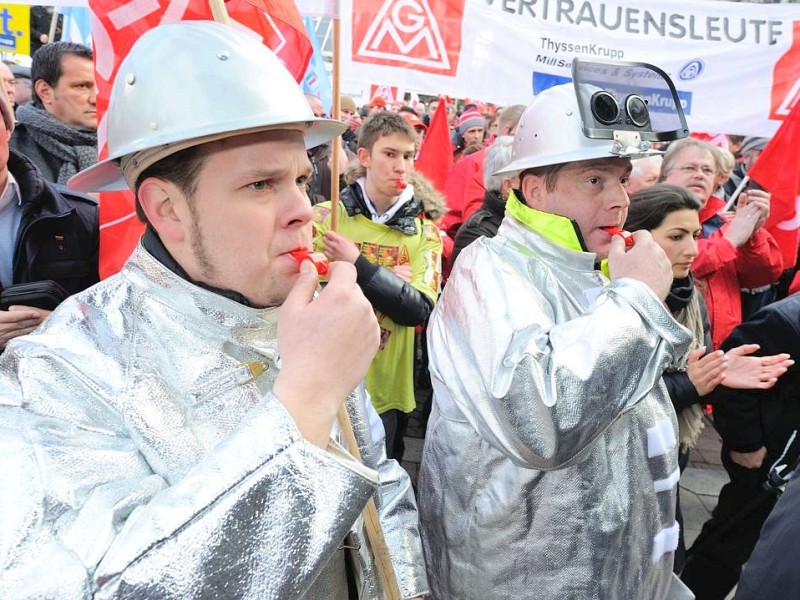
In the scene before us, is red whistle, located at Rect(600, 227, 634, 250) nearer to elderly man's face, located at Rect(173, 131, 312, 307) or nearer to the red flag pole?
the red flag pole

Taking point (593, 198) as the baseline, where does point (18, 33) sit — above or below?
above

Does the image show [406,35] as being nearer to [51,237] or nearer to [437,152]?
[437,152]

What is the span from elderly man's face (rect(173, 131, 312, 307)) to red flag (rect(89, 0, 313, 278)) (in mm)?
945

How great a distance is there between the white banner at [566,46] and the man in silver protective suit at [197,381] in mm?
3118

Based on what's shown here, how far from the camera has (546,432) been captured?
1.43 meters

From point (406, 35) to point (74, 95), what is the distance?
2.04 m

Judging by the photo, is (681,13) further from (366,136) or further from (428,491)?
(428,491)

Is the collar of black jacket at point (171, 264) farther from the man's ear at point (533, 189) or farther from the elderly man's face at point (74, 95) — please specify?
the elderly man's face at point (74, 95)

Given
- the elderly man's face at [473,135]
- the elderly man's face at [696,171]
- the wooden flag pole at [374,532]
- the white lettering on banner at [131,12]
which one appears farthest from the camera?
the elderly man's face at [473,135]

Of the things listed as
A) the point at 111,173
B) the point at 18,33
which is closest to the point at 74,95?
the point at 111,173

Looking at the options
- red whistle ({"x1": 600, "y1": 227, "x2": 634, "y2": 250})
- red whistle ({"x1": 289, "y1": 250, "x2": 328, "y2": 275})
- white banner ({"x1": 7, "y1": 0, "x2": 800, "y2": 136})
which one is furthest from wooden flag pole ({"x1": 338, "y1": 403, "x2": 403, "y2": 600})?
white banner ({"x1": 7, "y1": 0, "x2": 800, "y2": 136})

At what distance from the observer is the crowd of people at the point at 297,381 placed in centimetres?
84

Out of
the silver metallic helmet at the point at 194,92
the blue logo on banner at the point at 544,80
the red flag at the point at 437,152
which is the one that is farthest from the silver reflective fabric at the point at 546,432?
the red flag at the point at 437,152

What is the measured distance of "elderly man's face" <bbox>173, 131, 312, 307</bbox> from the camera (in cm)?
115
